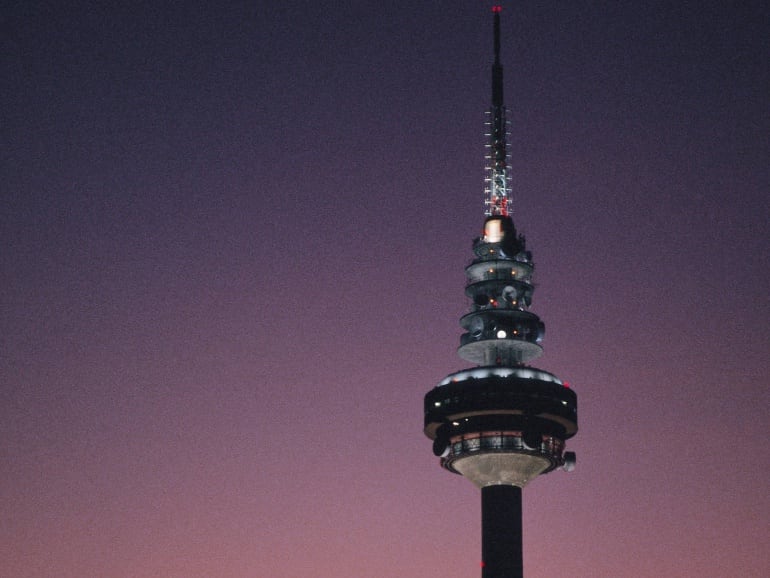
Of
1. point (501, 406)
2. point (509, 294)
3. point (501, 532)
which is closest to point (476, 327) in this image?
point (509, 294)

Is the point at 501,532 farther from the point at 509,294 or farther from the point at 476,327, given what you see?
the point at 509,294

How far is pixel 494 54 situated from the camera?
17888 cm

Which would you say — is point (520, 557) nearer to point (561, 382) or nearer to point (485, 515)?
point (485, 515)

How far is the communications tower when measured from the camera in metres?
158

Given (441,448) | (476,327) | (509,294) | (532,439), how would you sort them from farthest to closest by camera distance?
(509,294) < (476,327) < (441,448) < (532,439)

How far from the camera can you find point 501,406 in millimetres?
157875

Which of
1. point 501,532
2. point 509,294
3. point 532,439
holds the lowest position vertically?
point 501,532

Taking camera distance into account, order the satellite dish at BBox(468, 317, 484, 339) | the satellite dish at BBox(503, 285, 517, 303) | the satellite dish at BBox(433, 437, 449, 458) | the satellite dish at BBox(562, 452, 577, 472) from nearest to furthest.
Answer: the satellite dish at BBox(433, 437, 449, 458) < the satellite dish at BBox(562, 452, 577, 472) < the satellite dish at BBox(468, 317, 484, 339) < the satellite dish at BBox(503, 285, 517, 303)

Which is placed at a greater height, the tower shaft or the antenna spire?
the antenna spire

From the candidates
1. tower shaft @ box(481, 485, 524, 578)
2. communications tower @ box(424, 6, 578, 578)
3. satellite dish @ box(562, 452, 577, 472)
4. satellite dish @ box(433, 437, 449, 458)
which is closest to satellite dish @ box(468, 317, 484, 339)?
communications tower @ box(424, 6, 578, 578)

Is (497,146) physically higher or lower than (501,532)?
higher

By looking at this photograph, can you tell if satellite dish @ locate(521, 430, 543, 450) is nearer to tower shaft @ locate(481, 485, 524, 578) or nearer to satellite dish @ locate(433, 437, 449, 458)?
tower shaft @ locate(481, 485, 524, 578)

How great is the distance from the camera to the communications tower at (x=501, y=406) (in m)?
158

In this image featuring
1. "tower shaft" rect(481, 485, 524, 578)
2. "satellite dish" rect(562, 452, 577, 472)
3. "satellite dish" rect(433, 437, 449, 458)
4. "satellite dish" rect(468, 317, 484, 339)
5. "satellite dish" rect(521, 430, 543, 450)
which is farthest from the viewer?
"satellite dish" rect(468, 317, 484, 339)
